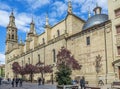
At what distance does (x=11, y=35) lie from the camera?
79.8m

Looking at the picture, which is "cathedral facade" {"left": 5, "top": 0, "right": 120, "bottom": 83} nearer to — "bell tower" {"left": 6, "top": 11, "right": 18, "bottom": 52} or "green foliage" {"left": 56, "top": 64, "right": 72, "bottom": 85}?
"green foliage" {"left": 56, "top": 64, "right": 72, "bottom": 85}

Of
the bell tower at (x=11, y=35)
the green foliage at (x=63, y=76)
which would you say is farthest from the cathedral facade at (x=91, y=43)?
the bell tower at (x=11, y=35)

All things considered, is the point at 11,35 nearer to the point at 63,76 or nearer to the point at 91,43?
the point at 91,43

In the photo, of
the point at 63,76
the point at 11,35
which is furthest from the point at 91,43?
the point at 11,35

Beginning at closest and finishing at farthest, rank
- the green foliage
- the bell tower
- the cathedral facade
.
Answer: the green foliage, the cathedral facade, the bell tower

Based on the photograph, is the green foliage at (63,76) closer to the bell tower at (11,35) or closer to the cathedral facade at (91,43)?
the cathedral facade at (91,43)

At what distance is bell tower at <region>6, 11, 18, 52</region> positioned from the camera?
260 ft

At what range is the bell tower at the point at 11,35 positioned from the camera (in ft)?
260

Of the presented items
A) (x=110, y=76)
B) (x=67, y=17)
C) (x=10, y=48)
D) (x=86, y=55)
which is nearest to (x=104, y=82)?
(x=110, y=76)

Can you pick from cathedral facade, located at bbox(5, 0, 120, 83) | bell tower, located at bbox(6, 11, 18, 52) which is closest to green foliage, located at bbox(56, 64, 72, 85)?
cathedral facade, located at bbox(5, 0, 120, 83)

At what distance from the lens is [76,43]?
35.1 metres

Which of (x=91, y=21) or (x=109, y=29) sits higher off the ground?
(x=91, y=21)

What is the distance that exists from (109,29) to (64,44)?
42.0ft

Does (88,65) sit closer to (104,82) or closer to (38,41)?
(104,82)
